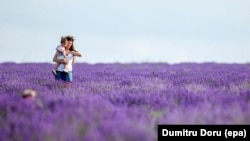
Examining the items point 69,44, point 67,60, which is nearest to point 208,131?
point 67,60

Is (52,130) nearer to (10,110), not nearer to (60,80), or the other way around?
(10,110)

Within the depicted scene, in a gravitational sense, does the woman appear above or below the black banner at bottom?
above

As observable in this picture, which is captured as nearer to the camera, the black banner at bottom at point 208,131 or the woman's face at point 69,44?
the black banner at bottom at point 208,131

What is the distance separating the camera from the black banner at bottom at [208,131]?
4527mm

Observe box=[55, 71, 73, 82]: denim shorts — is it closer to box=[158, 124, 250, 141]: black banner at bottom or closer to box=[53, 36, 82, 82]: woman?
box=[53, 36, 82, 82]: woman

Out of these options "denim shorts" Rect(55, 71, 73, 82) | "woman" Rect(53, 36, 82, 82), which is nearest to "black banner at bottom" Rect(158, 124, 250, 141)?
"woman" Rect(53, 36, 82, 82)

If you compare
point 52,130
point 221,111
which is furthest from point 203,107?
point 52,130

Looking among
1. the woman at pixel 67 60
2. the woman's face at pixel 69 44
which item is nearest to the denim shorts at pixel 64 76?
the woman at pixel 67 60

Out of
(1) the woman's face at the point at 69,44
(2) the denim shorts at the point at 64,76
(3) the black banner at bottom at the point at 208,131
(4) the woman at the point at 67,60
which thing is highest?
(1) the woman's face at the point at 69,44

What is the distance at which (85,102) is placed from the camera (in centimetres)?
571

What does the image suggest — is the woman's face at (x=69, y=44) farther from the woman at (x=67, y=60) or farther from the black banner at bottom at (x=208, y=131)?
the black banner at bottom at (x=208, y=131)

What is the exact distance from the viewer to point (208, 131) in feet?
14.9

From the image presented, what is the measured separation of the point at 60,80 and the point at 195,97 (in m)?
3.79

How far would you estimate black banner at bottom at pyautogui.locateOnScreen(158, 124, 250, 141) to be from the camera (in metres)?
4.53
